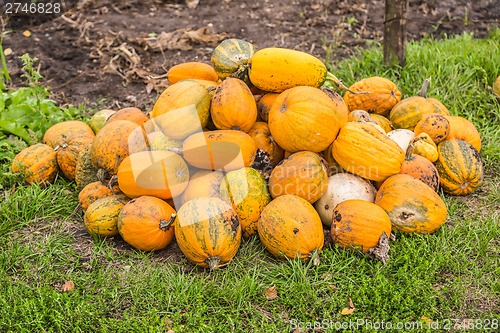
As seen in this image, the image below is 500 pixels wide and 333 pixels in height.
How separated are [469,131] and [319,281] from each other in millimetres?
1963

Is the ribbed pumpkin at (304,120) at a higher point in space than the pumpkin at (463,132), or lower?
higher

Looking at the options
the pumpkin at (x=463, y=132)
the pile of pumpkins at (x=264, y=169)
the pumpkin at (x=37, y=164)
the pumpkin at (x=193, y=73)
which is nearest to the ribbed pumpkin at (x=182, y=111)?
the pile of pumpkins at (x=264, y=169)

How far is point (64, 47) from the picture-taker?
6.57 meters

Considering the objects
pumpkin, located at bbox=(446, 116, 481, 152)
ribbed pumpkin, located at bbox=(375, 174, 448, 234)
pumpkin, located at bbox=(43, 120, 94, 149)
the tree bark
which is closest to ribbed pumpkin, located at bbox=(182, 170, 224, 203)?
ribbed pumpkin, located at bbox=(375, 174, 448, 234)

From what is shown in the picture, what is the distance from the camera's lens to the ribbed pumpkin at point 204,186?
353cm

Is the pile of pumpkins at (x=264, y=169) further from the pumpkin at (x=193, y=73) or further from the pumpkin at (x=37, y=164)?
the pumpkin at (x=37, y=164)

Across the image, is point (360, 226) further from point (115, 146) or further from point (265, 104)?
point (115, 146)

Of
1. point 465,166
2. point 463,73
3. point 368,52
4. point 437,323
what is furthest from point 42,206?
point 463,73

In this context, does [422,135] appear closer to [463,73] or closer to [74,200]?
[463,73]

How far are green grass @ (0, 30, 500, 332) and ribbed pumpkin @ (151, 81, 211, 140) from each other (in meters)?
0.86

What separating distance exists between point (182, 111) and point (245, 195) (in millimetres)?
759

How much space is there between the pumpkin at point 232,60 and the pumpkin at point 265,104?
226 mm

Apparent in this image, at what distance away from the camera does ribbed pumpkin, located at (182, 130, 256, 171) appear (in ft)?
11.6

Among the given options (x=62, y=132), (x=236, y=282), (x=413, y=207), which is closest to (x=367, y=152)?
(x=413, y=207)
